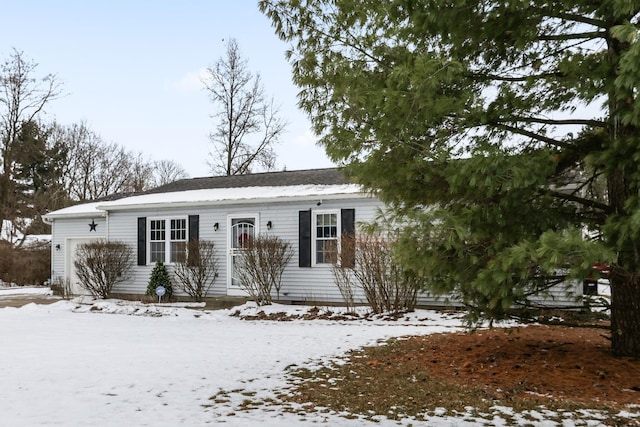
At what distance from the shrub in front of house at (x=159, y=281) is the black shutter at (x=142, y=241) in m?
0.80

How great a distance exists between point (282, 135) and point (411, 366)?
22.6 m

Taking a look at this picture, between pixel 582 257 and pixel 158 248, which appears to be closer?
pixel 582 257

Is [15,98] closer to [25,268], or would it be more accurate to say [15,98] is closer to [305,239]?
[25,268]

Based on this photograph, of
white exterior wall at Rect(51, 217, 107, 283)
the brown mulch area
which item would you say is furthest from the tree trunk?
white exterior wall at Rect(51, 217, 107, 283)

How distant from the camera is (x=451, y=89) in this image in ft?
16.9

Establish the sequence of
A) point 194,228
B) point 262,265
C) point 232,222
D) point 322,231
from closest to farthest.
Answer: point 262,265
point 322,231
point 232,222
point 194,228

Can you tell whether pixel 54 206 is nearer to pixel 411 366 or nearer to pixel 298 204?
pixel 298 204

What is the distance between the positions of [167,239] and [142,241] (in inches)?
34.0

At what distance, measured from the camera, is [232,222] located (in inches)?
584

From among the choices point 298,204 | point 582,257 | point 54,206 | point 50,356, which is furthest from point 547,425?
point 54,206

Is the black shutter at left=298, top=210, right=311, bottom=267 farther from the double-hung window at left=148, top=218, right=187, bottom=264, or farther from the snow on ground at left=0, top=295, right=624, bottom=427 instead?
the double-hung window at left=148, top=218, right=187, bottom=264

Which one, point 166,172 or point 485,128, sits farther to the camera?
point 166,172

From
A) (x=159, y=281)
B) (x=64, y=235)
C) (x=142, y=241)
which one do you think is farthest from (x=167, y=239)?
(x=64, y=235)

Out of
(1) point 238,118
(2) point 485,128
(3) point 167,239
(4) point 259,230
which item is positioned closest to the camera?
(2) point 485,128
